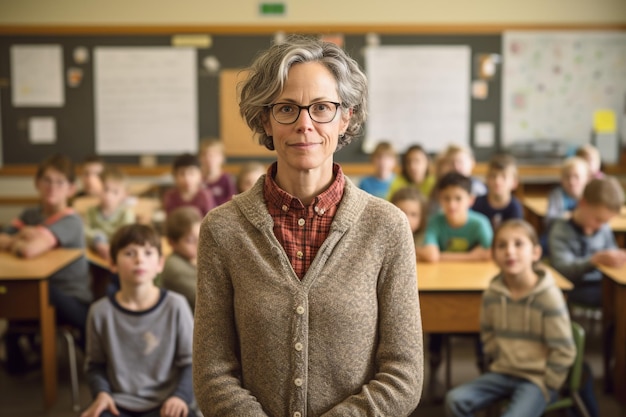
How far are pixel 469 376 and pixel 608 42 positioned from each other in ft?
14.1

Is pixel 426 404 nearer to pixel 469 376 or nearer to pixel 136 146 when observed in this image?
pixel 469 376

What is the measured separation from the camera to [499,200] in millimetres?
4711

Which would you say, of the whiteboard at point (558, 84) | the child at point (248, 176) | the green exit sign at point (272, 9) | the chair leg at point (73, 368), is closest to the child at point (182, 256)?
the chair leg at point (73, 368)

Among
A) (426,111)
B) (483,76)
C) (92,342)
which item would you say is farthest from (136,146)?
(92,342)

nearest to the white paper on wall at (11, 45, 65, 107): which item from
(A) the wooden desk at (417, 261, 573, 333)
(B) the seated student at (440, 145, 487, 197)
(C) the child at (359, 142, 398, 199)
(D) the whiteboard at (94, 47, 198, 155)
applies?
(D) the whiteboard at (94, 47, 198, 155)

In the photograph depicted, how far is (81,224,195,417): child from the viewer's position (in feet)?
8.66

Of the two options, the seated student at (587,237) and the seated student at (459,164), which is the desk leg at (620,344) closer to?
the seated student at (587,237)

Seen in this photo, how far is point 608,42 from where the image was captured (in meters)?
7.10

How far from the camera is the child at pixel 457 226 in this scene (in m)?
3.97

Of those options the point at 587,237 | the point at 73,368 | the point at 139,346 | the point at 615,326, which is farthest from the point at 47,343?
the point at 587,237

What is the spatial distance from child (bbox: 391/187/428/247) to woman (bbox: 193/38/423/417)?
8.67 ft

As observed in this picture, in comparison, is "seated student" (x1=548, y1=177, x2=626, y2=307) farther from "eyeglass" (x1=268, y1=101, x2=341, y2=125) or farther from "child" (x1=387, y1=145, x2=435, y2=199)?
"eyeglass" (x1=268, y1=101, x2=341, y2=125)

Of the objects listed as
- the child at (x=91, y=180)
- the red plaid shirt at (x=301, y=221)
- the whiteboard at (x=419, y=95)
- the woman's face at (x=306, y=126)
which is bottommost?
the child at (x=91, y=180)

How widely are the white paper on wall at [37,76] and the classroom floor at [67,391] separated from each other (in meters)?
3.24
